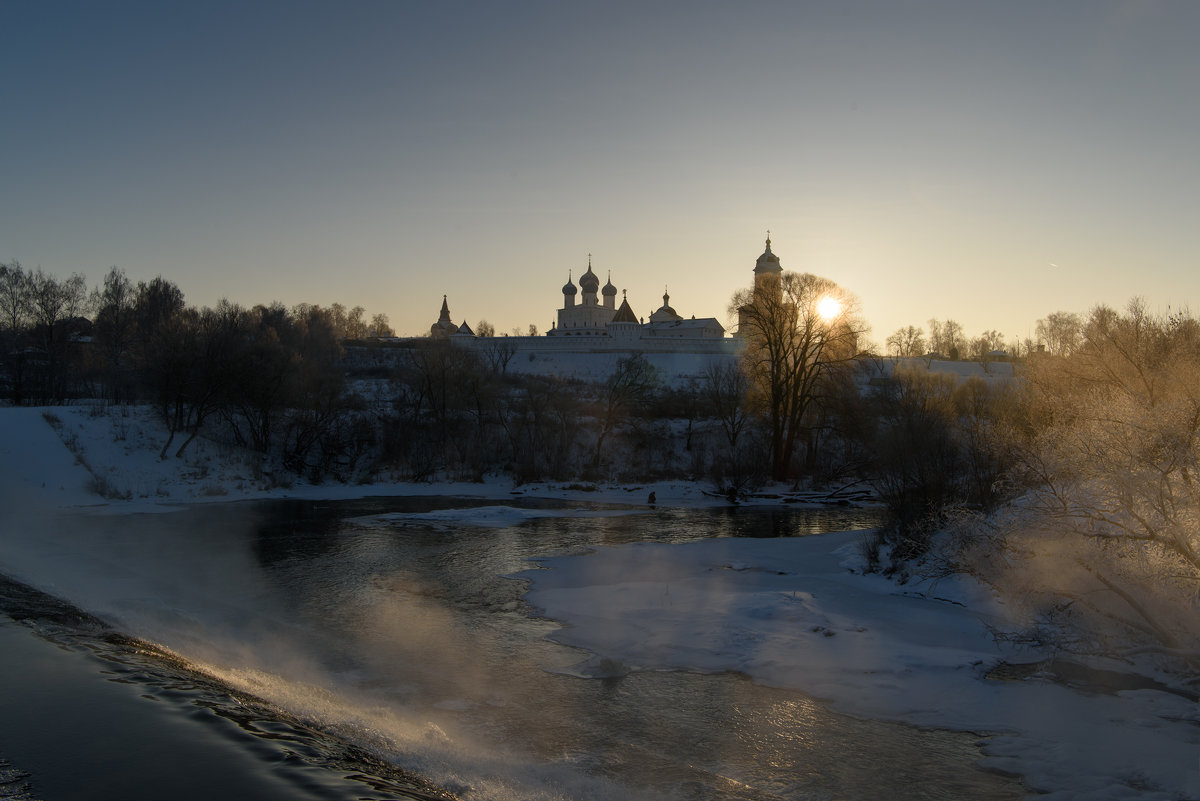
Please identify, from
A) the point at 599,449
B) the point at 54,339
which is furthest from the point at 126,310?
the point at 599,449

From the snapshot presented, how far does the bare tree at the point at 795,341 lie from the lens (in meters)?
30.7

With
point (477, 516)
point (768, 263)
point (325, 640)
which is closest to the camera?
point (325, 640)

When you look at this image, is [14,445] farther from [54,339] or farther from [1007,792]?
[1007,792]

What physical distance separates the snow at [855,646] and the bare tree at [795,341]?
12209 millimetres

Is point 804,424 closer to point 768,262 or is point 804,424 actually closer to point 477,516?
point 477,516

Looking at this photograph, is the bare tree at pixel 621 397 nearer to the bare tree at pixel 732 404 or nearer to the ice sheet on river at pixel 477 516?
the bare tree at pixel 732 404

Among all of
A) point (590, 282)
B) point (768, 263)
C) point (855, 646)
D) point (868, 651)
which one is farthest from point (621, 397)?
point (590, 282)

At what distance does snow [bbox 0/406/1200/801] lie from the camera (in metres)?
7.18

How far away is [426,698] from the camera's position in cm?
848

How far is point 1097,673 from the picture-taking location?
9.09m

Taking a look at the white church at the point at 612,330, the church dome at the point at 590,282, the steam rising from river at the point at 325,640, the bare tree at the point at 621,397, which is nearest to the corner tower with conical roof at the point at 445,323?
the white church at the point at 612,330

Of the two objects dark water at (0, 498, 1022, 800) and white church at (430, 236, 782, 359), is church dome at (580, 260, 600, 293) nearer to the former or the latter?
white church at (430, 236, 782, 359)

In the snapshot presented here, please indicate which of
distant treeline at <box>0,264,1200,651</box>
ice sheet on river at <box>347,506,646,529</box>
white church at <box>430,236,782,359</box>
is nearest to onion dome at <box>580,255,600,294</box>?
white church at <box>430,236,782,359</box>

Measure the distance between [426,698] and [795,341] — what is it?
84.2 feet
